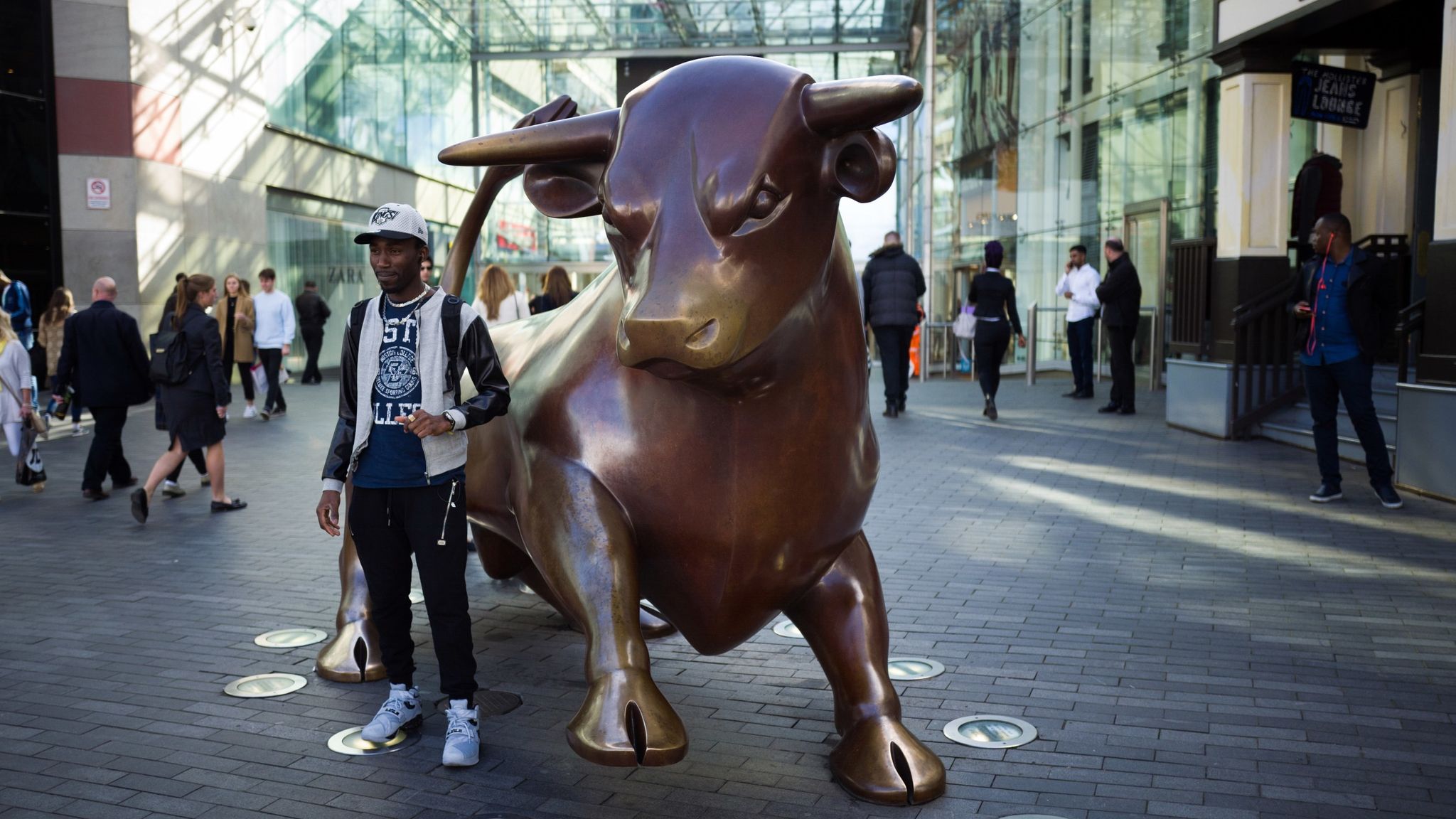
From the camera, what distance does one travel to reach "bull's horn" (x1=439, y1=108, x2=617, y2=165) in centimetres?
291

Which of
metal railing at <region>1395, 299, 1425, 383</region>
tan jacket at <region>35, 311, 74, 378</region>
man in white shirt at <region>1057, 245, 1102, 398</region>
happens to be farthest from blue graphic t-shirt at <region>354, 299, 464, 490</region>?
man in white shirt at <region>1057, 245, 1102, 398</region>

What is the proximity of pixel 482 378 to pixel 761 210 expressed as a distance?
1352 millimetres

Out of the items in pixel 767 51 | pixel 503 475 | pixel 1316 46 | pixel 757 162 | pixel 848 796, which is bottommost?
pixel 848 796

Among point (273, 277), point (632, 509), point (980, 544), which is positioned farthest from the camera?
point (273, 277)

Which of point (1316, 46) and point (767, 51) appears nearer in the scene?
point (1316, 46)

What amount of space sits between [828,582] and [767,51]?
29.2m

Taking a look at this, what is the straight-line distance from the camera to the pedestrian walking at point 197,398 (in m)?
8.57

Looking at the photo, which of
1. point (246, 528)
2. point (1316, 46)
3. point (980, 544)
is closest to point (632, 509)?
point (980, 544)

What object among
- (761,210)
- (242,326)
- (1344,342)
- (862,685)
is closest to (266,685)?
(862,685)

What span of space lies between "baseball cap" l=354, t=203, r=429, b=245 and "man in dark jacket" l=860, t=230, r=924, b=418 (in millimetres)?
10083

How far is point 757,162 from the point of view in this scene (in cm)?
264

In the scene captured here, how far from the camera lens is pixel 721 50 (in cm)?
3136

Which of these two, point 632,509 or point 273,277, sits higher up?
point 273,277

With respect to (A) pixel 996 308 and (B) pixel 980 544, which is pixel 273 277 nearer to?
(A) pixel 996 308
